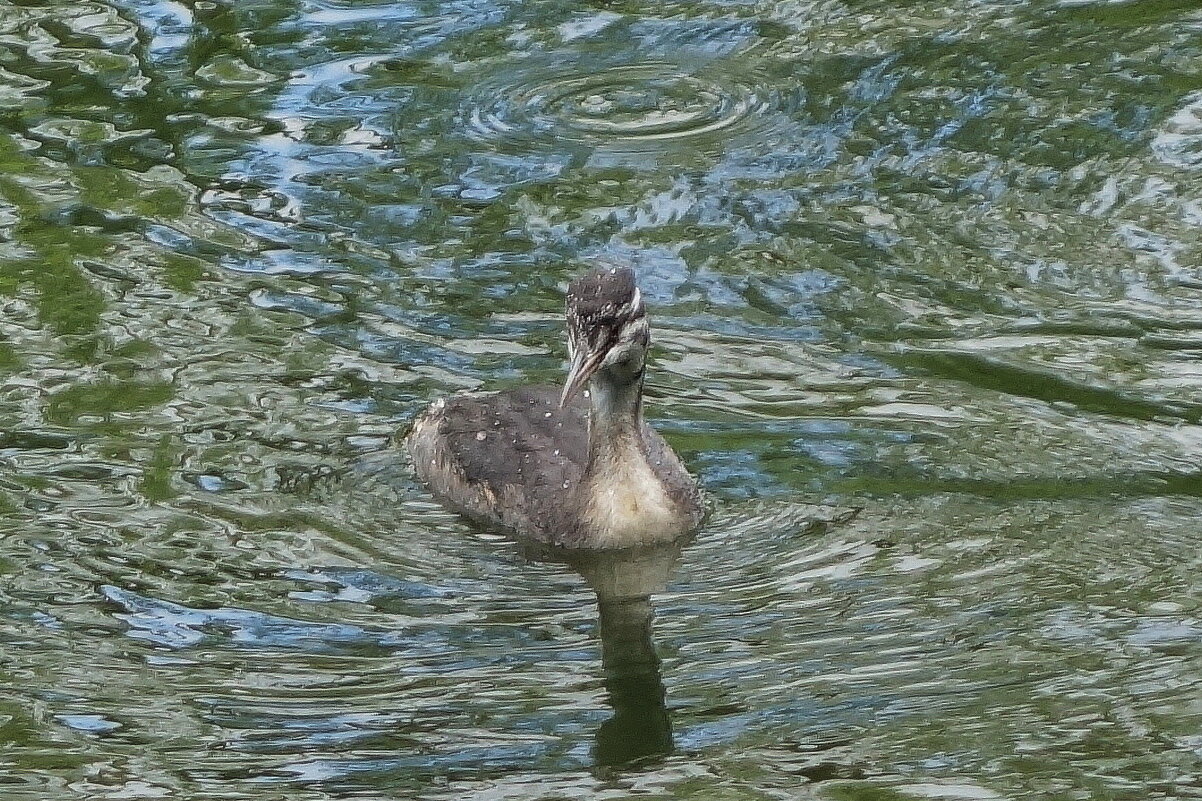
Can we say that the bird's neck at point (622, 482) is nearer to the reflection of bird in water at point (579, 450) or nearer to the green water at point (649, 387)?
the reflection of bird in water at point (579, 450)

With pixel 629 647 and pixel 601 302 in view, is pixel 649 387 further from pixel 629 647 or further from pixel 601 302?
pixel 629 647

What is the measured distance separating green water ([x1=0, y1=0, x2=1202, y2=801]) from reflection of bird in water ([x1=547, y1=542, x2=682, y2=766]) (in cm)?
2

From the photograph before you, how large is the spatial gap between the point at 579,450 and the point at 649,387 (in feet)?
2.76

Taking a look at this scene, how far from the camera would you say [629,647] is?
8.66 m

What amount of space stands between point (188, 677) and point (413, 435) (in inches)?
96.1

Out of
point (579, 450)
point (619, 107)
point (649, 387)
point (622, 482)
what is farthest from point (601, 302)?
point (619, 107)

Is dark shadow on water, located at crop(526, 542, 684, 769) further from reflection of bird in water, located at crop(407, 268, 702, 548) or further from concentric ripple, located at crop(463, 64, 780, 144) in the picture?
concentric ripple, located at crop(463, 64, 780, 144)

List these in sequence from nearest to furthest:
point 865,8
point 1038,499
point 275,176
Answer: point 1038,499
point 275,176
point 865,8

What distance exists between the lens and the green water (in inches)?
313

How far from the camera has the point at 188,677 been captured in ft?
27.4

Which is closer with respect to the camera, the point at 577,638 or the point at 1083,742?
the point at 1083,742

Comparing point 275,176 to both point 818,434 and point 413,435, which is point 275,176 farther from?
point 818,434

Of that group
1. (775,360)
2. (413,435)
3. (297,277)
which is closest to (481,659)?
(413,435)

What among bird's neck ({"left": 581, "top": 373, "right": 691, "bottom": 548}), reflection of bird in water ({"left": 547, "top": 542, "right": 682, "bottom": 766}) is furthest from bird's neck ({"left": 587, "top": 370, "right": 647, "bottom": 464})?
reflection of bird in water ({"left": 547, "top": 542, "right": 682, "bottom": 766})
